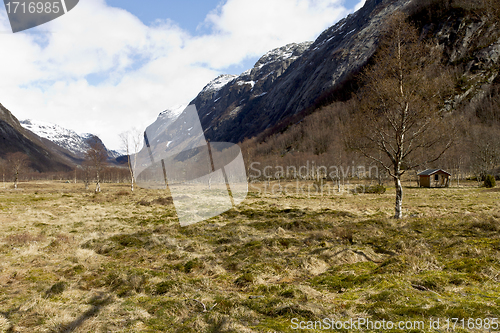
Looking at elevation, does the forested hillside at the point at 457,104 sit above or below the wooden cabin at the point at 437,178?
above

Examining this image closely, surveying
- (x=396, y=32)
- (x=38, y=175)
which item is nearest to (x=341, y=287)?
(x=396, y=32)

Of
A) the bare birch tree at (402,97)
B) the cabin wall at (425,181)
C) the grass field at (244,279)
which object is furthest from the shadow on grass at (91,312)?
the cabin wall at (425,181)

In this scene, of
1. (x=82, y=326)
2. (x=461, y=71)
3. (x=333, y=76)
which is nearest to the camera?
(x=82, y=326)

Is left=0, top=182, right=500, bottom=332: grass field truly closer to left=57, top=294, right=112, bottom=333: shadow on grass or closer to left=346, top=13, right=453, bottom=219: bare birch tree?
left=57, top=294, right=112, bottom=333: shadow on grass

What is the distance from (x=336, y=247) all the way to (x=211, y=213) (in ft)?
44.5

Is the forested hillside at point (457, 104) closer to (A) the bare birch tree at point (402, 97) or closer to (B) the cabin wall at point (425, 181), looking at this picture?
(B) the cabin wall at point (425, 181)

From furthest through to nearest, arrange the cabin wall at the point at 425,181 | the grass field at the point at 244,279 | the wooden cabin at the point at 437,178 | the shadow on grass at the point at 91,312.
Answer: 1. the cabin wall at the point at 425,181
2. the wooden cabin at the point at 437,178
3. the grass field at the point at 244,279
4. the shadow on grass at the point at 91,312

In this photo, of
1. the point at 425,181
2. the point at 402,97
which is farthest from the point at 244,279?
the point at 425,181

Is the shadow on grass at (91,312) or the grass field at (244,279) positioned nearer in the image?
the shadow on grass at (91,312)

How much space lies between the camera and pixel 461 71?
381 ft

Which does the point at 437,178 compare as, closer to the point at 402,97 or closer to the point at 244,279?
the point at 402,97

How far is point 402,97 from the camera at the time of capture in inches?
635

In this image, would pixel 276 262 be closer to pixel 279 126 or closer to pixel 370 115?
pixel 370 115

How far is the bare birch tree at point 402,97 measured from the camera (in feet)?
54.1
